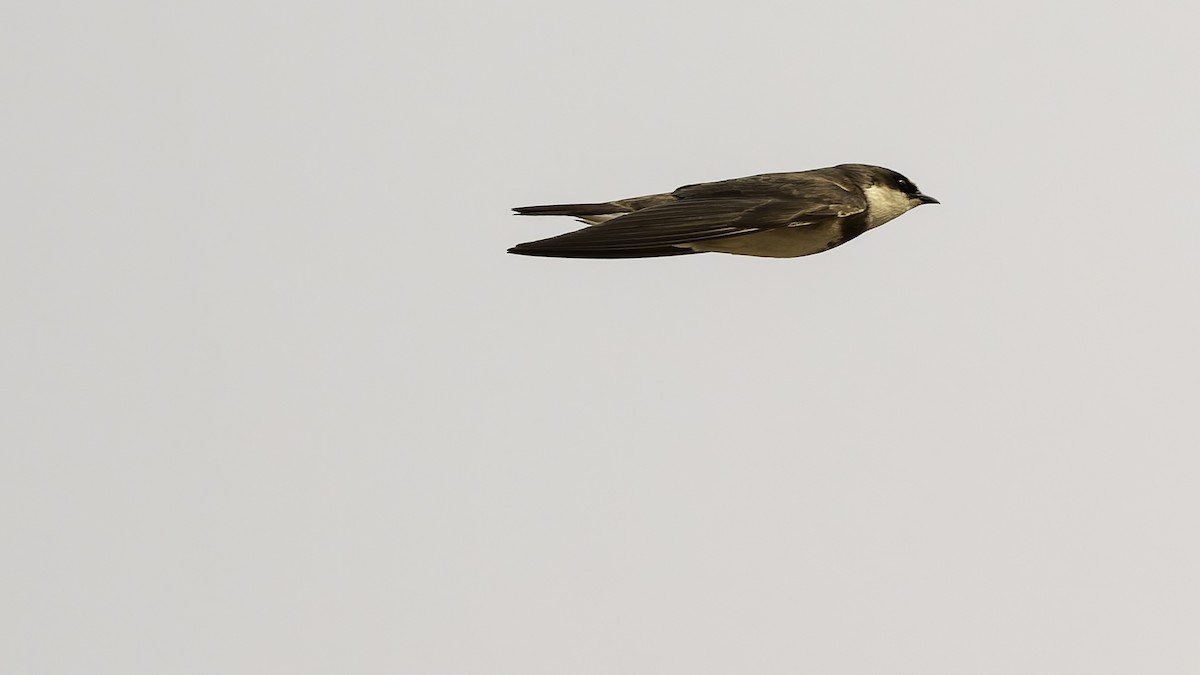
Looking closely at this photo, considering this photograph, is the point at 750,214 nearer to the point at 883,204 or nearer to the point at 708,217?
the point at 708,217

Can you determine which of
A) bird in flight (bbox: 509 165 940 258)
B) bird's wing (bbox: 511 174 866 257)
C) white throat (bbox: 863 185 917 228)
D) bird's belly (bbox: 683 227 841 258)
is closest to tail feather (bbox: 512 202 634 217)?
bird in flight (bbox: 509 165 940 258)

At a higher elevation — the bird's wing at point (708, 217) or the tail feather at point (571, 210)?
the tail feather at point (571, 210)

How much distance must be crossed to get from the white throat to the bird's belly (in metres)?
0.49

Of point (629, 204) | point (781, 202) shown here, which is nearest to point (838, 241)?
point (781, 202)

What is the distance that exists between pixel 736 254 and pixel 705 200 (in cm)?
50

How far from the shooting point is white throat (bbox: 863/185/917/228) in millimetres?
16562

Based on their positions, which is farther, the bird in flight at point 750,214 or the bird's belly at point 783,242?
the bird's belly at point 783,242

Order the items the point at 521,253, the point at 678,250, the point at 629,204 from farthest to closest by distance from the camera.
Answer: the point at 629,204 → the point at 678,250 → the point at 521,253

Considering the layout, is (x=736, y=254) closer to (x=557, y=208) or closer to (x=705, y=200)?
(x=705, y=200)

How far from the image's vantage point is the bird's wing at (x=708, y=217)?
14.8 meters

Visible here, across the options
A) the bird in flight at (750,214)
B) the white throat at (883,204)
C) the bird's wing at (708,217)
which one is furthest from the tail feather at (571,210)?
the white throat at (883,204)

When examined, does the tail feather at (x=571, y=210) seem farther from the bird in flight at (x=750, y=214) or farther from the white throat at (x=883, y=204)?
the white throat at (x=883, y=204)

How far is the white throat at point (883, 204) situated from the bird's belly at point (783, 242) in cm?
49

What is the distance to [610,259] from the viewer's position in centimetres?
1484
